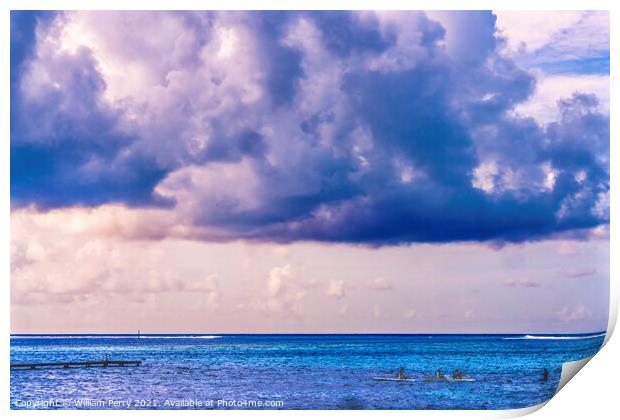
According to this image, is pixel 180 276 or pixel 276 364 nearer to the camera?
pixel 180 276

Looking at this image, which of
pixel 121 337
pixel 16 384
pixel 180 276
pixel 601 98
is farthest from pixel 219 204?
pixel 601 98

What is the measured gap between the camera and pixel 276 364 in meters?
13.8

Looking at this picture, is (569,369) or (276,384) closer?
(569,369)

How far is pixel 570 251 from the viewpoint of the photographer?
10438 mm

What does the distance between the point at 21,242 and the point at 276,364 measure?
4834 mm

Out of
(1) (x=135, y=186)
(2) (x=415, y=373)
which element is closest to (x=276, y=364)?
(2) (x=415, y=373)

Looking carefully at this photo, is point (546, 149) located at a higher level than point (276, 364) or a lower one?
higher

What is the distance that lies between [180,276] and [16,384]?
2038mm

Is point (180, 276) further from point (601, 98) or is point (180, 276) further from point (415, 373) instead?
point (601, 98)
